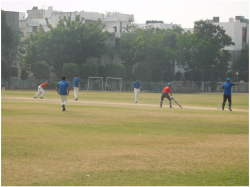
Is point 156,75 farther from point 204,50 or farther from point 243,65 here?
point 243,65

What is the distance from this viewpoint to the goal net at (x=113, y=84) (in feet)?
254

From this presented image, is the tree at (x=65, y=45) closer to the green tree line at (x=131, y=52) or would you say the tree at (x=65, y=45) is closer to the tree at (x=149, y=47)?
the green tree line at (x=131, y=52)

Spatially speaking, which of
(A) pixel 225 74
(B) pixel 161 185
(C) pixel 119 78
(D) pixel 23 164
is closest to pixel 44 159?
(D) pixel 23 164

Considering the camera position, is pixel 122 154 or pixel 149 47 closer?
pixel 122 154

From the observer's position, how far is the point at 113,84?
3113 inches

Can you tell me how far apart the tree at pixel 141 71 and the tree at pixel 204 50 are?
571 centimetres

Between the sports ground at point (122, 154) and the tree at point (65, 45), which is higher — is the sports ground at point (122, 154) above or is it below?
below

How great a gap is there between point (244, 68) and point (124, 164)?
8732cm

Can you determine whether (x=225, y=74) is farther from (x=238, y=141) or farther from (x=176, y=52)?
(x=238, y=141)

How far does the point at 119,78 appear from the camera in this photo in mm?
77062

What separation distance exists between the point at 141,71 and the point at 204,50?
1149 cm

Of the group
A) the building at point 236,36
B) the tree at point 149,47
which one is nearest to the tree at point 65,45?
the tree at point 149,47

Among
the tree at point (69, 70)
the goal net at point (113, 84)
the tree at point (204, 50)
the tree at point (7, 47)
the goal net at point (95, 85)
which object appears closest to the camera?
the tree at point (7, 47)

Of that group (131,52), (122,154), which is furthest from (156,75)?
(122,154)
